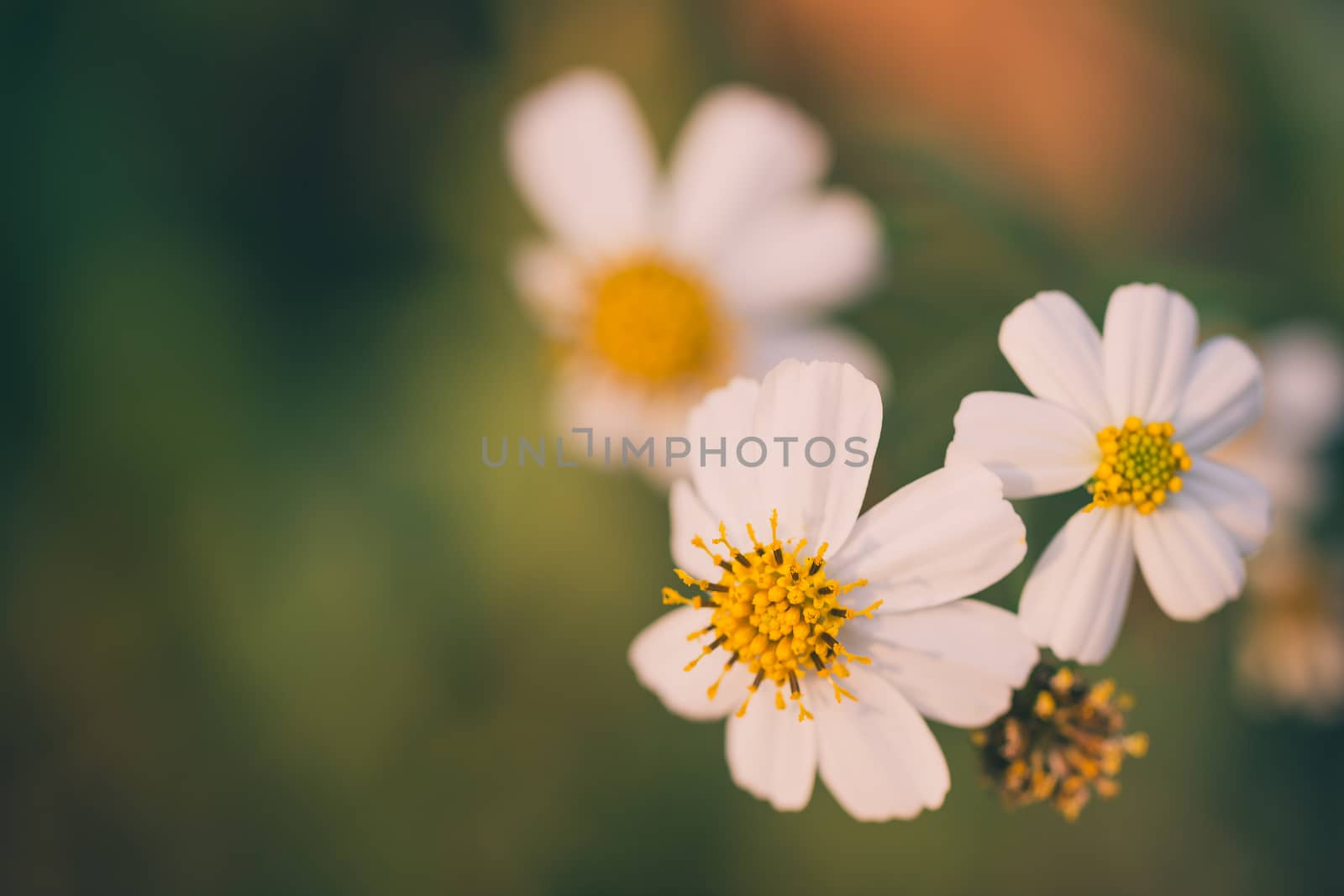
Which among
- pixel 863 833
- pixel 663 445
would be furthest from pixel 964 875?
pixel 663 445

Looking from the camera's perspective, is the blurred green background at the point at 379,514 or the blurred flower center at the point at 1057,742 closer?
the blurred flower center at the point at 1057,742

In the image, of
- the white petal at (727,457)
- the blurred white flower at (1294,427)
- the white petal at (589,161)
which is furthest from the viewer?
the white petal at (589,161)

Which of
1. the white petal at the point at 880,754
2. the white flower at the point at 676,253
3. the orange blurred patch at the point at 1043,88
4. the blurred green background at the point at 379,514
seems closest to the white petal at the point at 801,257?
the white flower at the point at 676,253

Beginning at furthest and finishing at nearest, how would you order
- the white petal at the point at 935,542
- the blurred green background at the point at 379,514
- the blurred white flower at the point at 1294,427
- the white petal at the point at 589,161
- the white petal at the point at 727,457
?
1. the blurred green background at the point at 379,514
2. the white petal at the point at 589,161
3. the blurred white flower at the point at 1294,427
4. the white petal at the point at 727,457
5. the white petal at the point at 935,542

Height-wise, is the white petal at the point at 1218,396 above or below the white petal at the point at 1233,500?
above

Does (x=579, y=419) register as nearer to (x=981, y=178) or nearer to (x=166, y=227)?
(x=981, y=178)

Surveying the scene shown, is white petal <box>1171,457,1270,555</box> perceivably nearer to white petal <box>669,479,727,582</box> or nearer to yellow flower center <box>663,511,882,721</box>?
yellow flower center <box>663,511,882,721</box>

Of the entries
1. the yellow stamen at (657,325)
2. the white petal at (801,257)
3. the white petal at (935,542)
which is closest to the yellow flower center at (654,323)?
the yellow stamen at (657,325)

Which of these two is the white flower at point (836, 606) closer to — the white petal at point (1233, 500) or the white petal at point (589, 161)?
the white petal at point (1233, 500)

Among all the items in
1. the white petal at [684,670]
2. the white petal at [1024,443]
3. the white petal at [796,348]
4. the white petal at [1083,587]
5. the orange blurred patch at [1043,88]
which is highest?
the orange blurred patch at [1043,88]
